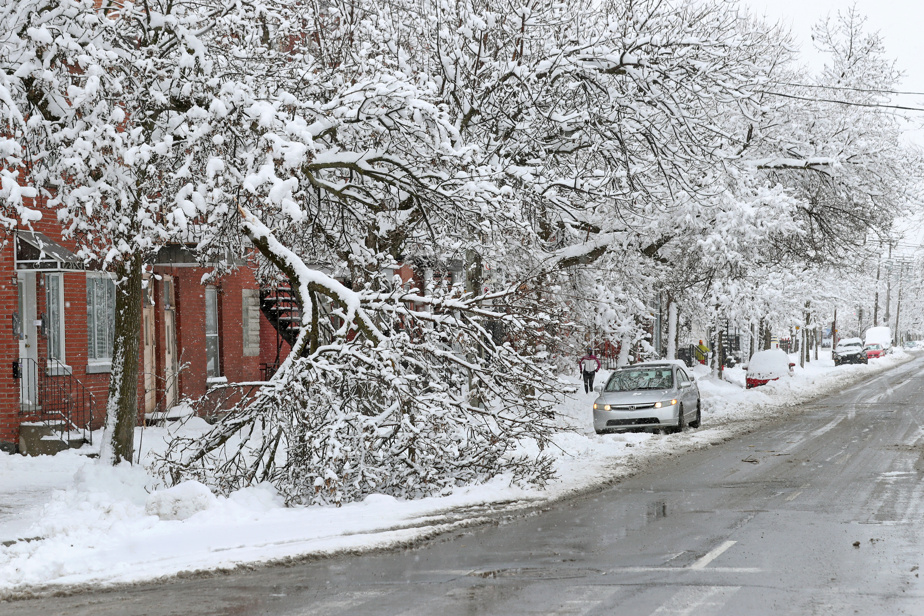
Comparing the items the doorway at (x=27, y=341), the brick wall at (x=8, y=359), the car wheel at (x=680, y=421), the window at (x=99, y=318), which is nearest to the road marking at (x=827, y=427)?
the car wheel at (x=680, y=421)

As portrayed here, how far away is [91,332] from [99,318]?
366 millimetres

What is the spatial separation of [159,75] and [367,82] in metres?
2.49

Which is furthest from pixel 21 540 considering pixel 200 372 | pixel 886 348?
pixel 886 348

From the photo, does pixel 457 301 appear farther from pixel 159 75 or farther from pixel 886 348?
pixel 886 348

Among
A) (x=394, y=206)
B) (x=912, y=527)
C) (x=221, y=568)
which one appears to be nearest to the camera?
(x=221, y=568)

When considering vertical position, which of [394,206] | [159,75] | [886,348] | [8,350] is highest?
[159,75]

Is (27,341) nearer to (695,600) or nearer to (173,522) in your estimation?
(173,522)

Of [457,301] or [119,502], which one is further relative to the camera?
[457,301]

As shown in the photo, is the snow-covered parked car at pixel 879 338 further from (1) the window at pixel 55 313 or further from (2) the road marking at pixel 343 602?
(2) the road marking at pixel 343 602

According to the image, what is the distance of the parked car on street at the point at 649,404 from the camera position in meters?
20.0

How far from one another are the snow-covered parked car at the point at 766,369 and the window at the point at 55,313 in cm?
2558

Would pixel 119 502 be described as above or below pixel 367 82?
below

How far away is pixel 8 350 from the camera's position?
52.2 ft

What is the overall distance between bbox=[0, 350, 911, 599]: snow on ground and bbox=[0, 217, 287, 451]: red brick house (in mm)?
2135
